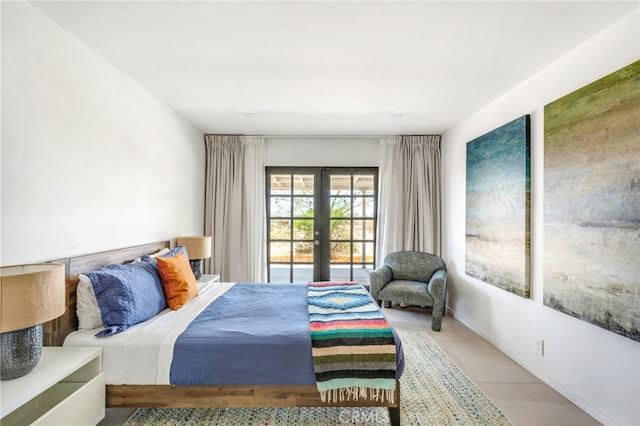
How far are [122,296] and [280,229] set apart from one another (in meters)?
2.76

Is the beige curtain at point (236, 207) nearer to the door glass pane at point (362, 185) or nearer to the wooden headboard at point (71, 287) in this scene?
the door glass pane at point (362, 185)

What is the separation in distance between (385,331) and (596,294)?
138 cm

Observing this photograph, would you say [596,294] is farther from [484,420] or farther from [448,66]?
[448,66]

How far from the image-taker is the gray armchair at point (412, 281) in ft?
11.6

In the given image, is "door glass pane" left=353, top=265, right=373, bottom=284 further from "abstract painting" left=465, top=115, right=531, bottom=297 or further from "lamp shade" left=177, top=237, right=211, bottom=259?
"lamp shade" left=177, top=237, right=211, bottom=259

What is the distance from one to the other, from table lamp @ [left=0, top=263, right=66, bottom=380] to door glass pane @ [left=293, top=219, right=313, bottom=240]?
10.6 feet

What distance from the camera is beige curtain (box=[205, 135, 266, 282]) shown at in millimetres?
4410

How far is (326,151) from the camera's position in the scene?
459 cm

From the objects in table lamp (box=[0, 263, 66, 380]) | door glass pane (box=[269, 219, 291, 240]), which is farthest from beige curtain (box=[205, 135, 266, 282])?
table lamp (box=[0, 263, 66, 380])

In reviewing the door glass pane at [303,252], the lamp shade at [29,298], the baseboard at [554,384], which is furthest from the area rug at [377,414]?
the door glass pane at [303,252]

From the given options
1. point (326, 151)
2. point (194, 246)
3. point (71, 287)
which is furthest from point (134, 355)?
point (326, 151)

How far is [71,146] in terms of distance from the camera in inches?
79.0

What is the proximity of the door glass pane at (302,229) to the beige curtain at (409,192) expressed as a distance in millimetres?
1081

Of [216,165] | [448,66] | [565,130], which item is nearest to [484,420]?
[565,130]
